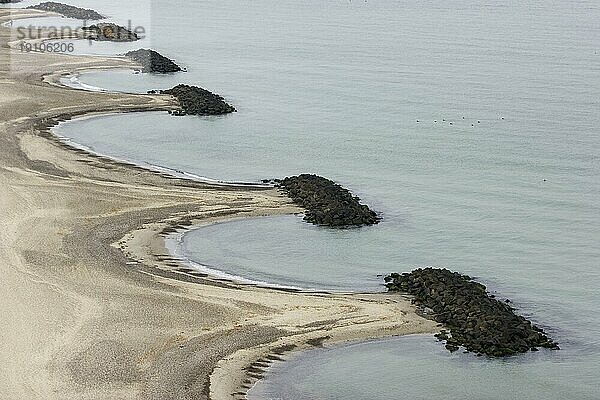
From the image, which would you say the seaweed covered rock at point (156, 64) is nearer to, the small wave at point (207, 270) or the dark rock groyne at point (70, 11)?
the dark rock groyne at point (70, 11)

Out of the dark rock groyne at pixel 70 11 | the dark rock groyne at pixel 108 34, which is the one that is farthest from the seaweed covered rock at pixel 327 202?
the dark rock groyne at pixel 70 11

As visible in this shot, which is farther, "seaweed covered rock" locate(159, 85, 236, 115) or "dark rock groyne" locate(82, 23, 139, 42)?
"dark rock groyne" locate(82, 23, 139, 42)

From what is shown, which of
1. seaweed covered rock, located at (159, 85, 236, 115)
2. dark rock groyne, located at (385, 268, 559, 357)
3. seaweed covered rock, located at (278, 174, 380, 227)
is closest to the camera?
dark rock groyne, located at (385, 268, 559, 357)

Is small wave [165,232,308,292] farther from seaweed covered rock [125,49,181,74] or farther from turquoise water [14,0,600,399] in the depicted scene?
seaweed covered rock [125,49,181,74]

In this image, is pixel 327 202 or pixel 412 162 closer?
pixel 327 202

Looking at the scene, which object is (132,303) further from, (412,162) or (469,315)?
(412,162)

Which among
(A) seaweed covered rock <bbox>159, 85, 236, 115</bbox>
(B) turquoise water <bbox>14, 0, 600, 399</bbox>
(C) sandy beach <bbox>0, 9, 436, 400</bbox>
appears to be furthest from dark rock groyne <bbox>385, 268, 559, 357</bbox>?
(A) seaweed covered rock <bbox>159, 85, 236, 115</bbox>

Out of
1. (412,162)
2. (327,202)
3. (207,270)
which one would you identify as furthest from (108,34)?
(207,270)
